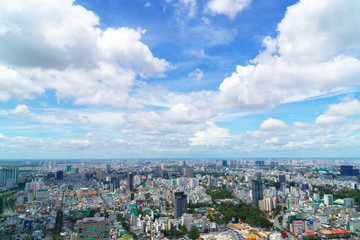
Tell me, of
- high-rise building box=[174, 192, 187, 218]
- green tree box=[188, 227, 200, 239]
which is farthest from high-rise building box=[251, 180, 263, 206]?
green tree box=[188, 227, 200, 239]

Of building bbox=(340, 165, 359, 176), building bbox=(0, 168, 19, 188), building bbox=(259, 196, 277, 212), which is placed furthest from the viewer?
building bbox=(340, 165, 359, 176)

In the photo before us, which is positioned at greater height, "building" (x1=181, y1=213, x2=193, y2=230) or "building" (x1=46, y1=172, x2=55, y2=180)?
"building" (x1=46, y1=172, x2=55, y2=180)

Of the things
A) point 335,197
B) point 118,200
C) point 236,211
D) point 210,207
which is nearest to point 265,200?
point 236,211

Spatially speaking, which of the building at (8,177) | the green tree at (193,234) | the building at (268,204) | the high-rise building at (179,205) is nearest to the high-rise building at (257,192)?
the building at (268,204)

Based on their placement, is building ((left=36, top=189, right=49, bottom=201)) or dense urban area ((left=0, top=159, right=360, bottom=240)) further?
building ((left=36, top=189, right=49, bottom=201))

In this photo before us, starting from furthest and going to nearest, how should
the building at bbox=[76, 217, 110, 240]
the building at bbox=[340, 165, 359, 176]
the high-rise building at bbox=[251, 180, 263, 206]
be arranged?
the building at bbox=[340, 165, 359, 176] → the high-rise building at bbox=[251, 180, 263, 206] → the building at bbox=[76, 217, 110, 240]

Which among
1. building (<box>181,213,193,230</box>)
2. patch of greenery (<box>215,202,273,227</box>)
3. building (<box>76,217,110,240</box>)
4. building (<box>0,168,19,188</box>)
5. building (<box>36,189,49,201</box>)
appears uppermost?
building (<box>0,168,19,188</box>)

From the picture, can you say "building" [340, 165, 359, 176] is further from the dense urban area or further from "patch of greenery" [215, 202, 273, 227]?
"patch of greenery" [215, 202, 273, 227]

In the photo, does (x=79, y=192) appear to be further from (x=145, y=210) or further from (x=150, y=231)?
(x=150, y=231)
